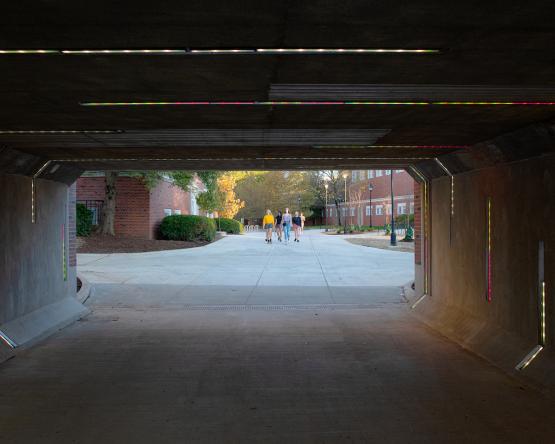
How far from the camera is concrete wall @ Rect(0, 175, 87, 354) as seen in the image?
7.68 meters

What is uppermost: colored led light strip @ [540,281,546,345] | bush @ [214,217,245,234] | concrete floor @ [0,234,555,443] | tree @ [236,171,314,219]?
tree @ [236,171,314,219]

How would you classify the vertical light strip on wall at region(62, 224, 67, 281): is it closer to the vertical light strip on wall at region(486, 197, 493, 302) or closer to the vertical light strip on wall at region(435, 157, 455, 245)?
the vertical light strip on wall at region(435, 157, 455, 245)

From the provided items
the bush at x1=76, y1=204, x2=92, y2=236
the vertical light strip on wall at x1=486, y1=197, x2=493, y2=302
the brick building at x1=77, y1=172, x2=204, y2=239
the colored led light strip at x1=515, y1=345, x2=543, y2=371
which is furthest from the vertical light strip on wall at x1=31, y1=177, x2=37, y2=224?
the brick building at x1=77, y1=172, x2=204, y2=239

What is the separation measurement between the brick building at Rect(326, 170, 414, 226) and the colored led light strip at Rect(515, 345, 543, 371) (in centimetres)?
4390

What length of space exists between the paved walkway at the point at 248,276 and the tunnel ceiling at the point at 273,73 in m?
4.98

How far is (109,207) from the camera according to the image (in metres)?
24.0

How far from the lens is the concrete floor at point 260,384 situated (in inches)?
178

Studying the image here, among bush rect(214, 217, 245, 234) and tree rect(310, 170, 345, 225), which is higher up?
tree rect(310, 170, 345, 225)

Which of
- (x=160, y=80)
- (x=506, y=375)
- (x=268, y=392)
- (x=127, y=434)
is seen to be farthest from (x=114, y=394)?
(x=506, y=375)

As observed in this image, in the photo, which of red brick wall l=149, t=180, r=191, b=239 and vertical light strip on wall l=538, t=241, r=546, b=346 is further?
red brick wall l=149, t=180, r=191, b=239

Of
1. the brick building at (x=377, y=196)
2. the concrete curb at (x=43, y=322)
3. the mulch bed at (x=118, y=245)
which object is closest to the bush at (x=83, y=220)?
the mulch bed at (x=118, y=245)

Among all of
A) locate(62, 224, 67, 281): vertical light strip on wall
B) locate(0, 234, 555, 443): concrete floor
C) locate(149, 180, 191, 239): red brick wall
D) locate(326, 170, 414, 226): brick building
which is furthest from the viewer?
locate(326, 170, 414, 226): brick building

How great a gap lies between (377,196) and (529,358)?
180 ft

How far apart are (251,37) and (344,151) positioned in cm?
530
